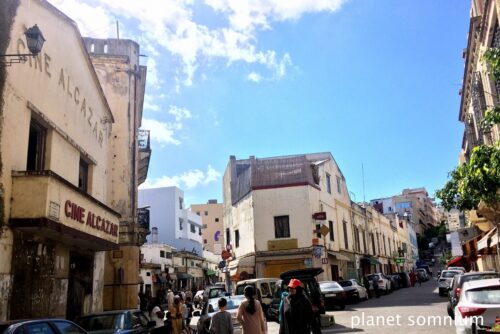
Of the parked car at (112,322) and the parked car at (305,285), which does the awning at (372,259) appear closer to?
the parked car at (305,285)

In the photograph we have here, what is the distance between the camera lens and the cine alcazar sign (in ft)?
37.4

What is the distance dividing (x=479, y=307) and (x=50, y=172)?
29.6ft

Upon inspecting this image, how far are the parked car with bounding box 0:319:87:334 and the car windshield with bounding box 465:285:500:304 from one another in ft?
23.0

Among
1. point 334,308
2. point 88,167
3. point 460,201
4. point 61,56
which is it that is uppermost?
point 61,56

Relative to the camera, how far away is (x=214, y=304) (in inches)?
634

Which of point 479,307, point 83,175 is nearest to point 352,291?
point 83,175

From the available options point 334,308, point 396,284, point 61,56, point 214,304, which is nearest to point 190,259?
point 396,284

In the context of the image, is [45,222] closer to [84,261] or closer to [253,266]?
[84,261]

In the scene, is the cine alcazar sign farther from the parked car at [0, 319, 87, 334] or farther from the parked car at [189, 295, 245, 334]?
the parked car at [189, 295, 245, 334]

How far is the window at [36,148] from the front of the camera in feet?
39.9

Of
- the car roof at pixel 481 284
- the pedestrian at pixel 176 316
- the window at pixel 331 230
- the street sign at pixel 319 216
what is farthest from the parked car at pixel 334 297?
the car roof at pixel 481 284

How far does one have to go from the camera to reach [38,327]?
6039 mm

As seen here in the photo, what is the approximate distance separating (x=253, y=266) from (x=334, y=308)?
9.85 meters

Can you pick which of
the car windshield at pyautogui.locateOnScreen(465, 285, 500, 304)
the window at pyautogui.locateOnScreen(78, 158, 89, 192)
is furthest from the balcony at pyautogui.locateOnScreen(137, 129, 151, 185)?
the car windshield at pyautogui.locateOnScreen(465, 285, 500, 304)
